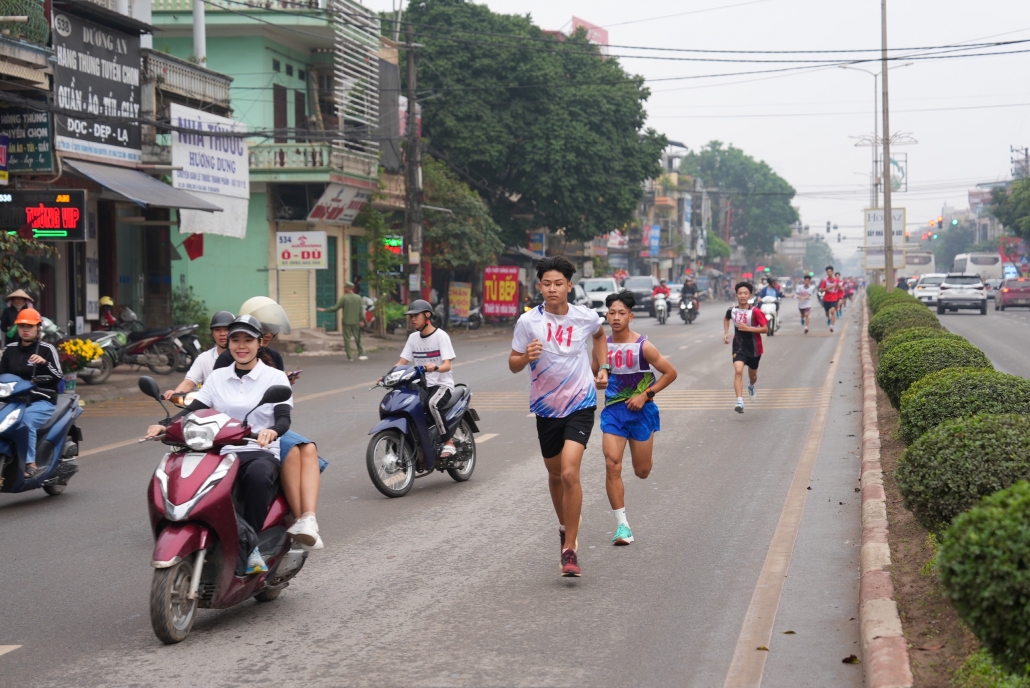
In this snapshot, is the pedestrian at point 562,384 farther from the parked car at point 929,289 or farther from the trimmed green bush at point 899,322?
the parked car at point 929,289

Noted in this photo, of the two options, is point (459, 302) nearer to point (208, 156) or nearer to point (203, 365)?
point (208, 156)

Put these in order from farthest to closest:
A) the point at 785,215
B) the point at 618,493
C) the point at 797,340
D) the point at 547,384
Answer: the point at 785,215, the point at 797,340, the point at 618,493, the point at 547,384

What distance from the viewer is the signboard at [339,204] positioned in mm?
30922

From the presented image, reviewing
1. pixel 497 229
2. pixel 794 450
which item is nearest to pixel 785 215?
pixel 497 229

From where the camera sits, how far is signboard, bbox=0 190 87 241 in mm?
17734

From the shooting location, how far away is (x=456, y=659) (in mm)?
5203

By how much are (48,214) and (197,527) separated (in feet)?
46.2

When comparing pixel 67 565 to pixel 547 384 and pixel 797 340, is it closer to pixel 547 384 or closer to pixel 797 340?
pixel 547 384

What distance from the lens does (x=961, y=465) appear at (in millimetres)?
5660

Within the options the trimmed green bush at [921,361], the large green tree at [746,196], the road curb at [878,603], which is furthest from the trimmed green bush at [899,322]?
the large green tree at [746,196]

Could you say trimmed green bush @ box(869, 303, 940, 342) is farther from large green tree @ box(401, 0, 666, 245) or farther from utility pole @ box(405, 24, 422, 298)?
large green tree @ box(401, 0, 666, 245)

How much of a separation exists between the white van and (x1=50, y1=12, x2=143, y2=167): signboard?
67528mm

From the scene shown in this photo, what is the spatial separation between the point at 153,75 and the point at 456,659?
2048cm

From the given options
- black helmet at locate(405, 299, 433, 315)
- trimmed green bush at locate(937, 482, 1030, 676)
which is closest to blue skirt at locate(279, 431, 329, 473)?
trimmed green bush at locate(937, 482, 1030, 676)
